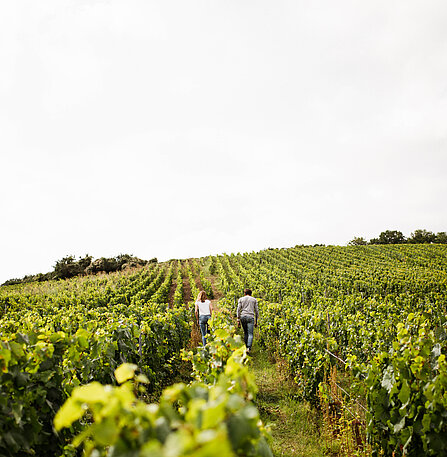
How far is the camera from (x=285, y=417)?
5242mm

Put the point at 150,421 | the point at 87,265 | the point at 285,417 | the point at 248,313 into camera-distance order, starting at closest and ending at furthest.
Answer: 1. the point at 150,421
2. the point at 285,417
3. the point at 248,313
4. the point at 87,265

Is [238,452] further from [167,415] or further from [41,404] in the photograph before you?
[41,404]

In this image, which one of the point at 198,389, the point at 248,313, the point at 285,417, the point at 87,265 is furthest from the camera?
the point at 87,265

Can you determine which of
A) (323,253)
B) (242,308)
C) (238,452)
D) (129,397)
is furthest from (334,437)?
(323,253)

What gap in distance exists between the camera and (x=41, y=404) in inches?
113

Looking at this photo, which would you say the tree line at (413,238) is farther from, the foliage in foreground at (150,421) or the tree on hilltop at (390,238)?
the foliage in foreground at (150,421)

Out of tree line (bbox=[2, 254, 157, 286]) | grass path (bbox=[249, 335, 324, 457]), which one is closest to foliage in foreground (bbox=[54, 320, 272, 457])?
grass path (bbox=[249, 335, 324, 457])

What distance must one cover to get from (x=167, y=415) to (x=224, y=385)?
272mm

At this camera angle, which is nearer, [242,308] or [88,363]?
[88,363]

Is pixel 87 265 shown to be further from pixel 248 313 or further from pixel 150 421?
pixel 150 421

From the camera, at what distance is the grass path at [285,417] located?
14.2ft

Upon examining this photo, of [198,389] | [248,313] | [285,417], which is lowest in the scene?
[285,417]

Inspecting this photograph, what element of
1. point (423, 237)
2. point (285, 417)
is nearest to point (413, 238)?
point (423, 237)

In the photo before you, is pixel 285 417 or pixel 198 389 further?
pixel 285 417
